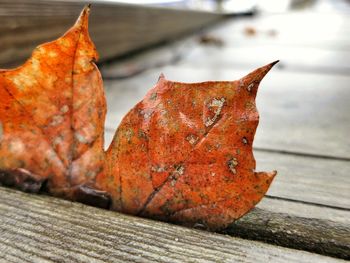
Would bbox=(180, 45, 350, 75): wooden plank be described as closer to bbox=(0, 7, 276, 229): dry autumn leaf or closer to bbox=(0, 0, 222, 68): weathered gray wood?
bbox=(0, 0, 222, 68): weathered gray wood

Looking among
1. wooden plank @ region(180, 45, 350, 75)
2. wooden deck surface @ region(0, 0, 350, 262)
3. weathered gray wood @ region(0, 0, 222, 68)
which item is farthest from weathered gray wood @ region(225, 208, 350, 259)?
wooden plank @ region(180, 45, 350, 75)

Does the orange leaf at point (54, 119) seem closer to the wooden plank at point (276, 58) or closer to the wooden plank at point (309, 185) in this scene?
the wooden plank at point (309, 185)

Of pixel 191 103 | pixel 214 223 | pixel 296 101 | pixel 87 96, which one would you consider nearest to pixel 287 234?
pixel 214 223

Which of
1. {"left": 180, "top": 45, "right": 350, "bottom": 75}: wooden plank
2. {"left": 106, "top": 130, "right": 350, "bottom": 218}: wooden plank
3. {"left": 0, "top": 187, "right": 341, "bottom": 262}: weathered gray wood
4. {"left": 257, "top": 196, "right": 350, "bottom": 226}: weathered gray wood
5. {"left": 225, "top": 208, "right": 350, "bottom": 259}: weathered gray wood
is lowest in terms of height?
{"left": 0, "top": 187, "right": 341, "bottom": 262}: weathered gray wood

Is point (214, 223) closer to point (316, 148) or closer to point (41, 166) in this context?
point (41, 166)

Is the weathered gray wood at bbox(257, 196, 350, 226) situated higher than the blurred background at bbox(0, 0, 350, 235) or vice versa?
the blurred background at bbox(0, 0, 350, 235)

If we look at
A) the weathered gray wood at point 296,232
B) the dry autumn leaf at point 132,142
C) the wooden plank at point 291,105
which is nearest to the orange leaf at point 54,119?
the dry autumn leaf at point 132,142
